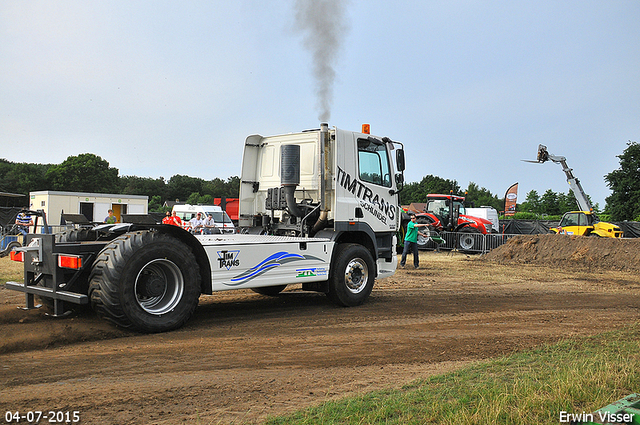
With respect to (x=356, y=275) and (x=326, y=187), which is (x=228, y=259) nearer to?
(x=326, y=187)

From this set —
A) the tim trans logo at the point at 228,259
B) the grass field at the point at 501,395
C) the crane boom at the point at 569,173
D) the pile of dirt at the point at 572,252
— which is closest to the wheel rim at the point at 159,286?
Result: the tim trans logo at the point at 228,259

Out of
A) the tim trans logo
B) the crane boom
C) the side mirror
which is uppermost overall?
the crane boom

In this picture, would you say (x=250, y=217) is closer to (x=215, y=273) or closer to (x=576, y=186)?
(x=215, y=273)

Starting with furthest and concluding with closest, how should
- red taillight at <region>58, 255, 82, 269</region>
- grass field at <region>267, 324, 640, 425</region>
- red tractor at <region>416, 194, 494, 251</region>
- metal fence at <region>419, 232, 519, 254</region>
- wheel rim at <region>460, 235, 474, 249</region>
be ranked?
red tractor at <region>416, 194, 494, 251</region>, wheel rim at <region>460, 235, 474, 249</region>, metal fence at <region>419, 232, 519, 254</region>, red taillight at <region>58, 255, 82, 269</region>, grass field at <region>267, 324, 640, 425</region>

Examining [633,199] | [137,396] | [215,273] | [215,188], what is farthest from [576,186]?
[215,188]

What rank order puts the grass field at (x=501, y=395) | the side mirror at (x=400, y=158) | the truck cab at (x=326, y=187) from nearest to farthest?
1. the grass field at (x=501, y=395)
2. the truck cab at (x=326, y=187)
3. the side mirror at (x=400, y=158)

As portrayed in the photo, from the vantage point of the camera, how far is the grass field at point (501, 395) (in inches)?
149

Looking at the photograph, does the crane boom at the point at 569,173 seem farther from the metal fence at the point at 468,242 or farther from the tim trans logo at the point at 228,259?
the tim trans logo at the point at 228,259

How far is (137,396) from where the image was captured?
14.0 ft

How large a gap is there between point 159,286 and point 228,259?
1041mm

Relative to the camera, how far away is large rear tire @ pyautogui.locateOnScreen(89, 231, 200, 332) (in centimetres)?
607

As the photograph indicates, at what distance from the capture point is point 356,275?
9320mm

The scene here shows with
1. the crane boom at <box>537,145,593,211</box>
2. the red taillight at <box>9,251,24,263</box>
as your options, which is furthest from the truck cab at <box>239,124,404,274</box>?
the crane boom at <box>537,145,593,211</box>

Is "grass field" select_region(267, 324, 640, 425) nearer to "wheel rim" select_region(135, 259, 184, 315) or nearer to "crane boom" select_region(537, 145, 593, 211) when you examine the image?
"wheel rim" select_region(135, 259, 184, 315)
